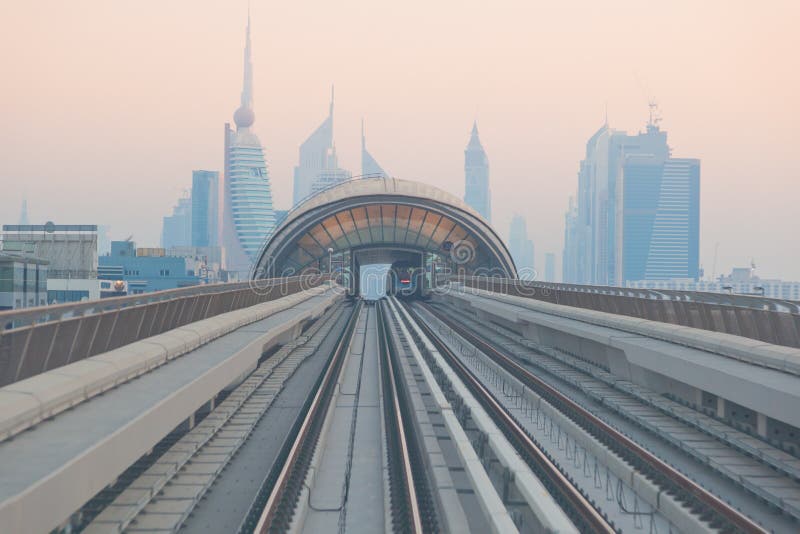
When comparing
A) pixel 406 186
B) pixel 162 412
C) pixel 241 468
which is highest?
pixel 406 186

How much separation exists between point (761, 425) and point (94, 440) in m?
11.9

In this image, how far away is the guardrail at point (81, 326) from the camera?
8.23 meters

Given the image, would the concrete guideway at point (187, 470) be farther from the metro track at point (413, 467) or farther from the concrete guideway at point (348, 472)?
the concrete guideway at point (348, 472)

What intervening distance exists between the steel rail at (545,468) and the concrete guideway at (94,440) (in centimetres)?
613

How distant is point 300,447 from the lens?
1213 centimetres

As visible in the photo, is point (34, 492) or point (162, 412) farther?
point (162, 412)

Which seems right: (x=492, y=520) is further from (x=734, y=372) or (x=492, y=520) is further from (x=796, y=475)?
(x=734, y=372)

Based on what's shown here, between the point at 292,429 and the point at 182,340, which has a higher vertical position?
the point at 182,340

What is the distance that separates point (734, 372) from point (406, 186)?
58.4 metres

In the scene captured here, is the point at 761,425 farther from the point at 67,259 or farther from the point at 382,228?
the point at 67,259

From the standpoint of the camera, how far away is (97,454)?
6.56 metres

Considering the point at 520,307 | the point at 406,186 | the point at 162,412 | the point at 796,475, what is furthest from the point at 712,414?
the point at 406,186

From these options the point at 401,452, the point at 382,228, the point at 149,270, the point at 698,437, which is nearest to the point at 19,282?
the point at 401,452

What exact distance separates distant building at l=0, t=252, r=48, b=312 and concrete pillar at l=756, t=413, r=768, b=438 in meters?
33.4
